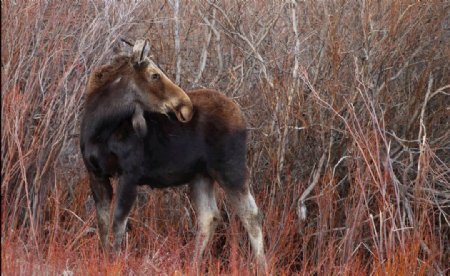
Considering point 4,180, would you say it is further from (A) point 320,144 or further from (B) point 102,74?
(A) point 320,144

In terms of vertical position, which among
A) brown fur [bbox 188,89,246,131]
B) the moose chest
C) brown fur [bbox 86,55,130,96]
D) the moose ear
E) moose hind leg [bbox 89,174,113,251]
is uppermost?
the moose ear

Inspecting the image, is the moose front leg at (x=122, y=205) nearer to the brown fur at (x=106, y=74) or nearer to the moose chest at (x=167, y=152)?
the moose chest at (x=167, y=152)

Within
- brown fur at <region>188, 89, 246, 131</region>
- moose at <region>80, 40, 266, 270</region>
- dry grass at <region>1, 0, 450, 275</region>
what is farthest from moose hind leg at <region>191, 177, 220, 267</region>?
brown fur at <region>188, 89, 246, 131</region>

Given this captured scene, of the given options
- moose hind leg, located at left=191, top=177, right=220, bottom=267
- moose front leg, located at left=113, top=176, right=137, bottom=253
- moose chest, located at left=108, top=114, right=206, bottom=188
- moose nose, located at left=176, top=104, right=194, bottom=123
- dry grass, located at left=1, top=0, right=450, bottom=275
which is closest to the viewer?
moose front leg, located at left=113, top=176, right=137, bottom=253

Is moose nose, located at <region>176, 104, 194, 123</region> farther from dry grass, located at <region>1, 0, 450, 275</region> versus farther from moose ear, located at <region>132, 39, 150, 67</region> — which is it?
dry grass, located at <region>1, 0, 450, 275</region>

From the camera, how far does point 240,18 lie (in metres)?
8.48

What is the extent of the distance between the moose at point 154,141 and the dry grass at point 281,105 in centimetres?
40

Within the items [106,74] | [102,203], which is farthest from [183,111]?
[102,203]

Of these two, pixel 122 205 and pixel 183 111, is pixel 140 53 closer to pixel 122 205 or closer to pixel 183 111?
pixel 183 111

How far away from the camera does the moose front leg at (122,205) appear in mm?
6145

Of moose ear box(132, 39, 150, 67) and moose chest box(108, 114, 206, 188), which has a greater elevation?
moose ear box(132, 39, 150, 67)

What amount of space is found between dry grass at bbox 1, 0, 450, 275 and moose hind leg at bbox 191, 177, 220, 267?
0.66 feet

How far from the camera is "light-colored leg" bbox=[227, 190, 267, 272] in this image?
6.66m

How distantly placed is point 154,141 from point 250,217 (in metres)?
1.06
